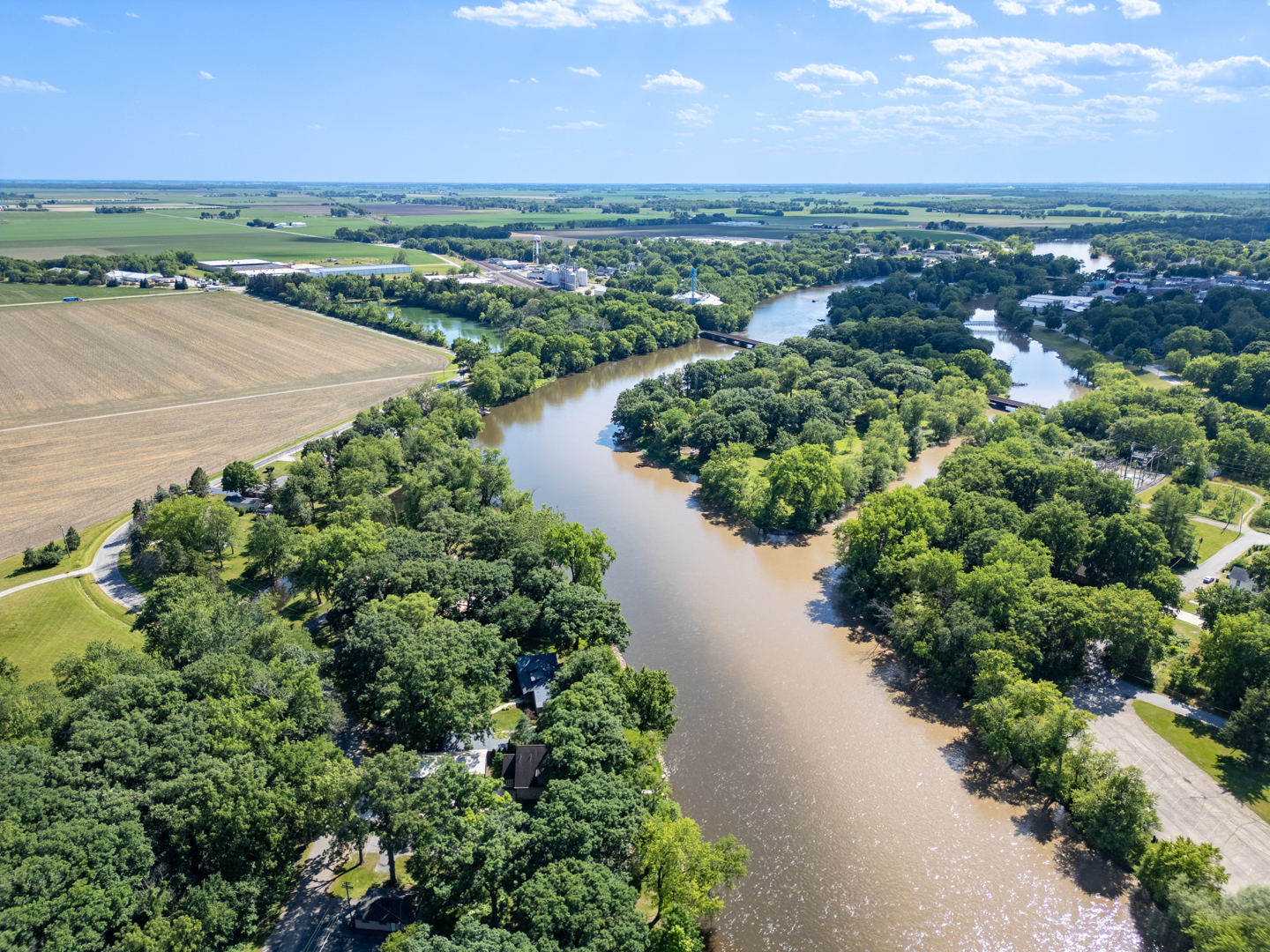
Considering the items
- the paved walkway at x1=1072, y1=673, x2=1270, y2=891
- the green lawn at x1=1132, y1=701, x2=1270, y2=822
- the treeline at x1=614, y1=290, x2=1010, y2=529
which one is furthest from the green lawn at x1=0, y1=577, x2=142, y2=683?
the green lawn at x1=1132, y1=701, x2=1270, y2=822

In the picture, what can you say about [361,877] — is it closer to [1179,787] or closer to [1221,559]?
[1179,787]

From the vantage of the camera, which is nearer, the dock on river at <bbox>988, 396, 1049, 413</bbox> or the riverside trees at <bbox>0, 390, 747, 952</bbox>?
the riverside trees at <bbox>0, 390, 747, 952</bbox>

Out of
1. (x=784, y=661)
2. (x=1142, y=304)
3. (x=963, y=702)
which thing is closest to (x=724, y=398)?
(x=784, y=661)

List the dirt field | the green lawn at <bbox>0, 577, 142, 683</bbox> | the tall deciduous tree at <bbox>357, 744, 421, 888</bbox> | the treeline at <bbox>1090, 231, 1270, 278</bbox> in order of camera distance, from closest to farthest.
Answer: the tall deciduous tree at <bbox>357, 744, 421, 888</bbox> → the green lawn at <bbox>0, 577, 142, 683</bbox> → the dirt field → the treeline at <bbox>1090, 231, 1270, 278</bbox>

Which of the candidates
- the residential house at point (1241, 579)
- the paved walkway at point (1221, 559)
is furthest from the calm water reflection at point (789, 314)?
the residential house at point (1241, 579)

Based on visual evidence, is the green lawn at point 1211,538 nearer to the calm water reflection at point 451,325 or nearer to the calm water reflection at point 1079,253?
the calm water reflection at point 451,325

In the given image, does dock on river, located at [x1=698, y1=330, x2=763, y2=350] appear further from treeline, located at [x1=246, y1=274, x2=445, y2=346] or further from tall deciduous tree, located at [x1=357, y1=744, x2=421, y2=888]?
tall deciduous tree, located at [x1=357, y1=744, x2=421, y2=888]

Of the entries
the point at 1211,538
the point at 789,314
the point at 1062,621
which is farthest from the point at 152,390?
the point at 1211,538
